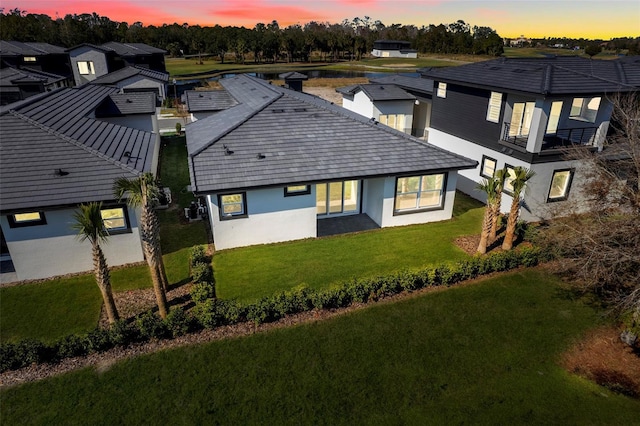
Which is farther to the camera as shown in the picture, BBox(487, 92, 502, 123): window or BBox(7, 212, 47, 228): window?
BBox(487, 92, 502, 123): window

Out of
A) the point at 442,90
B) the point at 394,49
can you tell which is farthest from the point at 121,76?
the point at 394,49

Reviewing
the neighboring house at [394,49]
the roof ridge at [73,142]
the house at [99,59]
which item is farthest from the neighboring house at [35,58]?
the neighboring house at [394,49]

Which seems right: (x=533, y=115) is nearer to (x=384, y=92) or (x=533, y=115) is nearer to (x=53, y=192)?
(x=384, y=92)

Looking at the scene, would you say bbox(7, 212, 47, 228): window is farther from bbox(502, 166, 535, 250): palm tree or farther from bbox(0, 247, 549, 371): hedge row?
bbox(502, 166, 535, 250): palm tree

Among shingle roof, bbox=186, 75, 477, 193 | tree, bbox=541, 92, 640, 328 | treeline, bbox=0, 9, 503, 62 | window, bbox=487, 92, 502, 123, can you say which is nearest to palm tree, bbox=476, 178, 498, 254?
tree, bbox=541, 92, 640, 328

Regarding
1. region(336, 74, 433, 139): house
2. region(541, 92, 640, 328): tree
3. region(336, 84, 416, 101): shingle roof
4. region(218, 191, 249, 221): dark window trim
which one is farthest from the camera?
region(336, 74, 433, 139): house

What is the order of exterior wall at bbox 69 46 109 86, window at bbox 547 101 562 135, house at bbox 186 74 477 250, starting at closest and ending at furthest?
house at bbox 186 74 477 250 < window at bbox 547 101 562 135 < exterior wall at bbox 69 46 109 86
